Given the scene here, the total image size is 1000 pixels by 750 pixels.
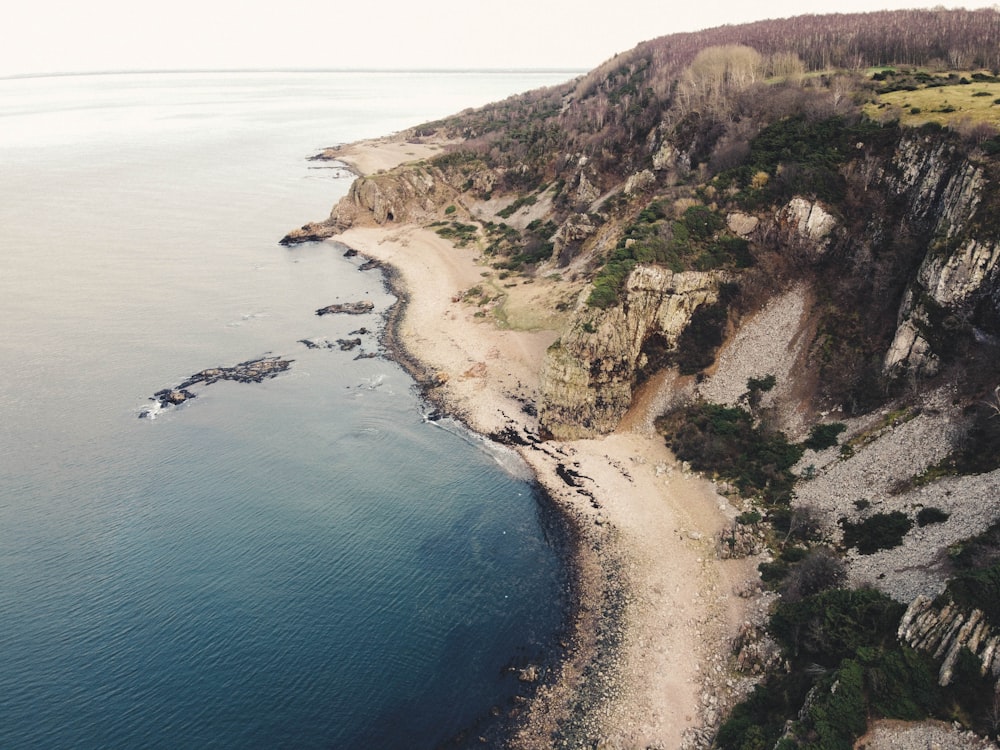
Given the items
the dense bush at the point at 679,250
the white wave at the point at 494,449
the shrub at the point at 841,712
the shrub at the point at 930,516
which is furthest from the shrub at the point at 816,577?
the dense bush at the point at 679,250

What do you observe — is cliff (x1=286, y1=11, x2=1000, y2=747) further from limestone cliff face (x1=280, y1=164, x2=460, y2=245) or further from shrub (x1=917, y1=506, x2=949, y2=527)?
limestone cliff face (x1=280, y1=164, x2=460, y2=245)

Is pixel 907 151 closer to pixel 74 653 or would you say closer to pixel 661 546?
pixel 661 546

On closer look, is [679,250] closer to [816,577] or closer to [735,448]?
[735,448]

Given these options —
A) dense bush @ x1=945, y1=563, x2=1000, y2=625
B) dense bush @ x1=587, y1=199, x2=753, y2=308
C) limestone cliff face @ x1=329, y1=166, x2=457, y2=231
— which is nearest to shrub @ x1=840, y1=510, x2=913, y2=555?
dense bush @ x1=945, y1=563, x2=1000, y2=625

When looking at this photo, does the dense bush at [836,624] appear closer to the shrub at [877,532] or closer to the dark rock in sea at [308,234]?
the shrub at [877,532]

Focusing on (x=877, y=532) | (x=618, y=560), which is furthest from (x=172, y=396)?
(x=877, y=532)
